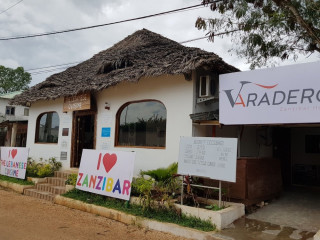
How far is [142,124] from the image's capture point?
846 centimetres

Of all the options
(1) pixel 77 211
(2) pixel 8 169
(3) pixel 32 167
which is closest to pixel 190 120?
(1) pixel 77 211

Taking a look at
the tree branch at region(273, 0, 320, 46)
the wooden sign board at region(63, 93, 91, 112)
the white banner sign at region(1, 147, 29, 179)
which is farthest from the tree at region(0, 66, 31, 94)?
the tree branch at region(273, 0, 320, 46)

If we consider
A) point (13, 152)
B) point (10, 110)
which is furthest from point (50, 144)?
point (10, 110)

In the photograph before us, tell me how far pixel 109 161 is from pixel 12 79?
31736mm

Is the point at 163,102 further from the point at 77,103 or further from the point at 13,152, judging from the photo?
the point at 13,152

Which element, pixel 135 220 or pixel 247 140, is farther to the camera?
pixel 247 140

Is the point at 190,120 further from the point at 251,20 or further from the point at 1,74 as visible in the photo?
the point at 1,74

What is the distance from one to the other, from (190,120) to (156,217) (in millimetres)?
2589

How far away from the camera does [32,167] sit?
10000 millimetres

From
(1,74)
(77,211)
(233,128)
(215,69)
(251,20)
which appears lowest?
(77,211)

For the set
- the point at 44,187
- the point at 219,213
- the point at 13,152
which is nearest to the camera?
the point at 219,213

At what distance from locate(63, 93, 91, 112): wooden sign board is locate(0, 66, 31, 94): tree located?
27.0 m

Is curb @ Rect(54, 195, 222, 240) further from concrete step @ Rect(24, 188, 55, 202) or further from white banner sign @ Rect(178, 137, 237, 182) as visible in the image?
white banner sign @ Rect(178, 137, 237, 182)

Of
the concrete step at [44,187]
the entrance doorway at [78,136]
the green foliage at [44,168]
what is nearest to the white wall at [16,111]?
the green foliage at [44,168]
